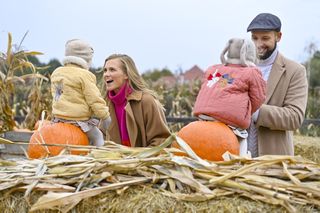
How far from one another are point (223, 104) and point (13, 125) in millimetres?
3301

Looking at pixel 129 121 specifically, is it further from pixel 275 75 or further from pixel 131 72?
pixel 275 75

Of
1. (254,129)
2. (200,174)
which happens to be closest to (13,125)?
(254,129)

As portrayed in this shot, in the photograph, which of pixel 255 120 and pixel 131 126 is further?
pixel 131 126

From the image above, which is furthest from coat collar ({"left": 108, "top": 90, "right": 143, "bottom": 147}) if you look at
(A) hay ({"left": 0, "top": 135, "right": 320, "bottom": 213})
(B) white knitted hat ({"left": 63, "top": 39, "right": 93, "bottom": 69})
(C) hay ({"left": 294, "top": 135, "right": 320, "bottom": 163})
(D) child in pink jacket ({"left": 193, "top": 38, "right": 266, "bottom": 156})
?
(C) hay ({"left": 294, "top": 135, "right": 320, "bottom": 163})

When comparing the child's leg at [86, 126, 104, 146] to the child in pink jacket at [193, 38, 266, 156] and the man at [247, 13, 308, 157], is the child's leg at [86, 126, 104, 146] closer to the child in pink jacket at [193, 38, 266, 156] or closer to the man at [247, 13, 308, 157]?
the child in pink jacket at [193, 38, 266, 156]

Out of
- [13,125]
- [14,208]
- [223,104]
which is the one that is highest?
[223,104]

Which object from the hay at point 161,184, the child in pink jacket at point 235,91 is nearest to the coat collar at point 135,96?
the child in pink jacket at point 235,91

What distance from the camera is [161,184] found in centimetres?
262

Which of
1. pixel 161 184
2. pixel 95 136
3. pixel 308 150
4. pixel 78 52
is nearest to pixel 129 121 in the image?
pixel 95 136

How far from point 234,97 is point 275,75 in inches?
26.1

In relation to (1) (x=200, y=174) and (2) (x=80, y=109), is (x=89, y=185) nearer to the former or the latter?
(1) (x=200, y=174)

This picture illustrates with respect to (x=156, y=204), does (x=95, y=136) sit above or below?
below

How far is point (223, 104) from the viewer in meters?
3.48

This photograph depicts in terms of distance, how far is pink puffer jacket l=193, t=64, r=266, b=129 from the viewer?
3.48 meters
